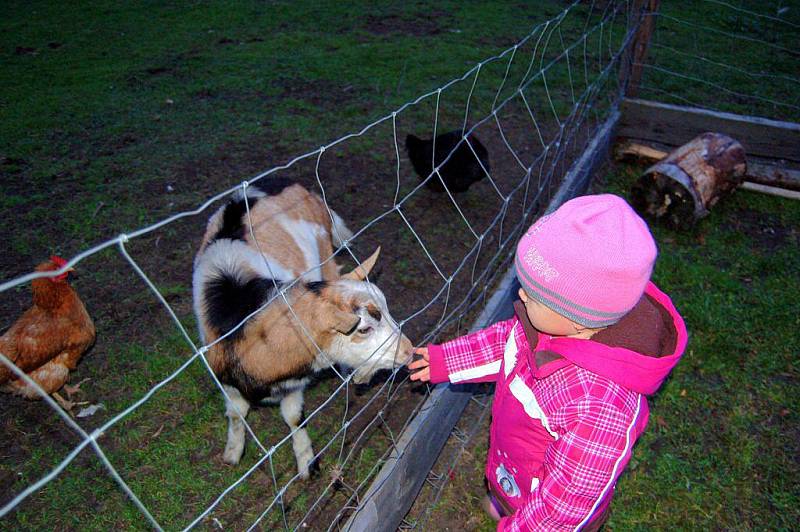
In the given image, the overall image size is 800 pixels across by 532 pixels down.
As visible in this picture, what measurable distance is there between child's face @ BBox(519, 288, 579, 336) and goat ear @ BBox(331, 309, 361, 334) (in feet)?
3.20

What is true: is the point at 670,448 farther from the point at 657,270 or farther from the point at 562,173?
the point at 562,173

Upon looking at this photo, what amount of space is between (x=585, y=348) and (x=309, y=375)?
5.70ft

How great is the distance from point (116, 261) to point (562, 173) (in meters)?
4.65

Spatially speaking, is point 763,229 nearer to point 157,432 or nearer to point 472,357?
point 472,357

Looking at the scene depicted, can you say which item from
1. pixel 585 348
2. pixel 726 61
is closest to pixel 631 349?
pixel 585 348

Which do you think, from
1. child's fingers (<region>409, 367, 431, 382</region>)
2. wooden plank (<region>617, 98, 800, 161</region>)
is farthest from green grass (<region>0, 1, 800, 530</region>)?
child's fingers (<region>409, 367, 431, 382</region>)

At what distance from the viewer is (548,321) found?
184 centimetres

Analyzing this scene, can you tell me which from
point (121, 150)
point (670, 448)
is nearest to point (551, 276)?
point (670, 448)

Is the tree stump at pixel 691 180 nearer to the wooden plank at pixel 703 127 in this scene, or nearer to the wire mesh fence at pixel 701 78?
the wooden plank at pixel 703 127

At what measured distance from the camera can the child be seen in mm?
1650

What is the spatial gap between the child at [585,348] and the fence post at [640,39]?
16.6 feet

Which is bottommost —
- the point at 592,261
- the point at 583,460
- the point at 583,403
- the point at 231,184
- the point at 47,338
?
the point at 231,184

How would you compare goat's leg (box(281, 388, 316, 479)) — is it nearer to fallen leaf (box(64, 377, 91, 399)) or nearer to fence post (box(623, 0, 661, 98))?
fallen leaf (box(64, 377, 91, 399))

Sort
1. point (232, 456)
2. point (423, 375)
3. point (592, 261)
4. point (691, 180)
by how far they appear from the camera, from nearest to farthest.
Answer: point (592, 261) → point (423, 375) → point (232, 456) → point (691, 180)
